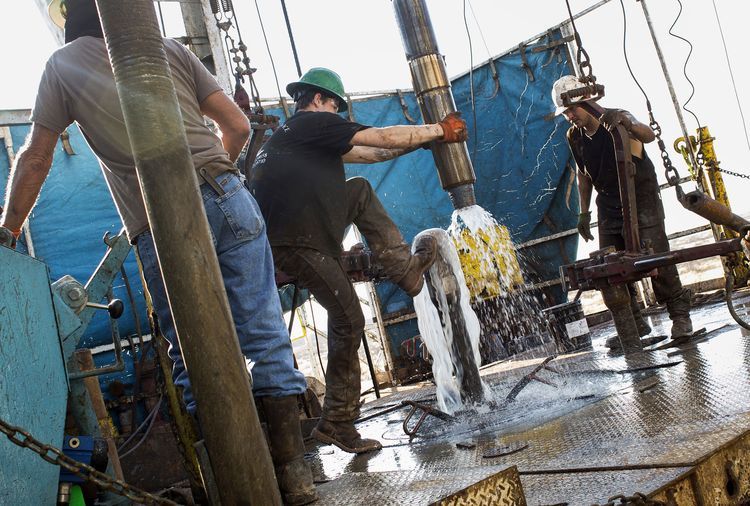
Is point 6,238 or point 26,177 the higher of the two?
point 26,177

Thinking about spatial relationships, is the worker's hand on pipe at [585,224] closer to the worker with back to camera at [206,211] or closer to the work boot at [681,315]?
the work boot at [681,315]

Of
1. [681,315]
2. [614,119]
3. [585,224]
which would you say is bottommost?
[681,315]

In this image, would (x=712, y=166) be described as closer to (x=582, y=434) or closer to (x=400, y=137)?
(x=400, y=137)

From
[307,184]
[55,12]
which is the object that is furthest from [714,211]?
[55,12]

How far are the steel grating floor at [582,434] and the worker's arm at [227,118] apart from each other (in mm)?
1402

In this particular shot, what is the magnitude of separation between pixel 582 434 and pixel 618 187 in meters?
3.22

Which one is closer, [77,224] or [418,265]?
[418,265]

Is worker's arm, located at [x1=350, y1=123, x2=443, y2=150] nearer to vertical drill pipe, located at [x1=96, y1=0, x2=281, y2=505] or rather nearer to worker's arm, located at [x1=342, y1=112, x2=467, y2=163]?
worker's arm, located at [x1=342, y1=112, x2=467, y2=163]

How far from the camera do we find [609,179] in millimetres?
5605

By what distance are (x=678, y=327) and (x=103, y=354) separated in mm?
6048

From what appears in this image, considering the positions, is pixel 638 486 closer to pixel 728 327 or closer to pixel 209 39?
pixel 728 327

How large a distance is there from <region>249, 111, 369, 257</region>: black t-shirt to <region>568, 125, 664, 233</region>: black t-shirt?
2.41 metres

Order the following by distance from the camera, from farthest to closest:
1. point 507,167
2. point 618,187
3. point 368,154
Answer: point 507,167 → point 618,187 → point 368,154

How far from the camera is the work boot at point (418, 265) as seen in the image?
4.39 meters
